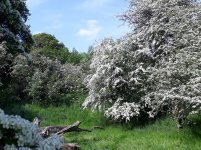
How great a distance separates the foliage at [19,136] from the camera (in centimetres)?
460

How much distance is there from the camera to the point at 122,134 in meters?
10.9

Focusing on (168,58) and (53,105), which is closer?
(168,58)

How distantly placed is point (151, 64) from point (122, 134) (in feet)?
10.1

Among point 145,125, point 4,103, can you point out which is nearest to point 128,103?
point 145,125

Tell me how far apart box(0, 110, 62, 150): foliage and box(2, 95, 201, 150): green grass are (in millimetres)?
4863

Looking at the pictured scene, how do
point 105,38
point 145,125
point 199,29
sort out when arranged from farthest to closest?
1. point 105,38
2. point 145,125
3. point 199,29

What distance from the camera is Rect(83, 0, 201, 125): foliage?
10438mm

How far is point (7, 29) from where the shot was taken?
451 inches

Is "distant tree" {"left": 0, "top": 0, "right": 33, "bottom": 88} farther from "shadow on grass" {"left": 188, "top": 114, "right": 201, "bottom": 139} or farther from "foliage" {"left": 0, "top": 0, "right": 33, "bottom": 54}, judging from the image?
"shadow on grass" {"left": 188, "top": 114, "right": 201, "bottom": 139}

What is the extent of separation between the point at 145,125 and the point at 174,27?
110 inches

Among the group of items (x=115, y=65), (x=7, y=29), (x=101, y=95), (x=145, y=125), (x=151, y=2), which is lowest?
(x=145, y=125)

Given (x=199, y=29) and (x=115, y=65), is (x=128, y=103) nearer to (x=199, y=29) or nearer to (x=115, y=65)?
(x=115, y=65)

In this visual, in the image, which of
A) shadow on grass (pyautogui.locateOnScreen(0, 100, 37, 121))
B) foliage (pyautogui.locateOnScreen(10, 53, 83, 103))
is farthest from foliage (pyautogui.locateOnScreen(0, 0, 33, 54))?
foliage (pyautogui.locateOnScreen(10, 53, 83, 103))

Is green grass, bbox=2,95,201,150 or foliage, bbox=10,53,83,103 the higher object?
foliage, bbox=10,53,83,103
